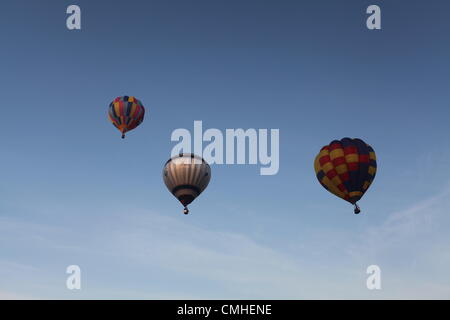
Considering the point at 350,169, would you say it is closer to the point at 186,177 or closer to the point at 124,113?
the point at 186,177

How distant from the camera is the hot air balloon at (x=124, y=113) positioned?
48.7 m

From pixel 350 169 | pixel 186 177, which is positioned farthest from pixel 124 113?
pixel 350 169

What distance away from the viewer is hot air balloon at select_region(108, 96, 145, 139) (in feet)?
160

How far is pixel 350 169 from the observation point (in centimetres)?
3878

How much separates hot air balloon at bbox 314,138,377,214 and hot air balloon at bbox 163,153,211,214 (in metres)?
9.41

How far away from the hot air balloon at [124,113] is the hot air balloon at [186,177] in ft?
29.1

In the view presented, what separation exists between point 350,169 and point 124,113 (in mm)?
21181

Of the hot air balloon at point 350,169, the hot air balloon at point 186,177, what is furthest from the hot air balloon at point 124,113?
the hot air balloon at point 350,169

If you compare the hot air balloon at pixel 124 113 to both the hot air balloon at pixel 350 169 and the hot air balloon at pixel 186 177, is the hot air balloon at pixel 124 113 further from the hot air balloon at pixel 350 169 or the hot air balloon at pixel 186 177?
the hot air balloon at pixel 350 169

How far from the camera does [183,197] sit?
40781mm

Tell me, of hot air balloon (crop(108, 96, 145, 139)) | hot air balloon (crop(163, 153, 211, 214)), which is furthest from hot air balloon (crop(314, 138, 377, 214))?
hot air balloon (crop(108, 96, 145, 139))

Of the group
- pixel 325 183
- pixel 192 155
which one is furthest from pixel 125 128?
pixel 325 183

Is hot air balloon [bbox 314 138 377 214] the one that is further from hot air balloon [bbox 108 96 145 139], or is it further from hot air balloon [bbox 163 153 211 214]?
hot air balloon [bbox 108 96 145 139]
